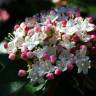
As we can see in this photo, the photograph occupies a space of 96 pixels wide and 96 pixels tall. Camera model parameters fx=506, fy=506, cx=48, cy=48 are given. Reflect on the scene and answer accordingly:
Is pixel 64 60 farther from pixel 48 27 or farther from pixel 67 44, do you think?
pixel 48 27

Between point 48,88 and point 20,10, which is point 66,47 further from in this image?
point 20,10

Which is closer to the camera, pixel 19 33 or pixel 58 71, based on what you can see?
pixel 58 71

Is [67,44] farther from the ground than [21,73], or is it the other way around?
[67,44]

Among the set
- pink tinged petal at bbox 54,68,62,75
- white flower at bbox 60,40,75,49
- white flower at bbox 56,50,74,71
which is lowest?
pink tinged petal at bbox 54,68,62,75

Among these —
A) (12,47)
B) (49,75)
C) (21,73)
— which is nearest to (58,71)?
(49,75)

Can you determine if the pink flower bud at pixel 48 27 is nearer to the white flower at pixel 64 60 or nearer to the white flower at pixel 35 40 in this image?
the white flower at pixel 35 40

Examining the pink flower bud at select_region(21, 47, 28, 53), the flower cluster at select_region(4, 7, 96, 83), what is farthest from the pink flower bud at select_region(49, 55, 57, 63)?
the pink flower bud at select_region(21, 47, 28, 53)

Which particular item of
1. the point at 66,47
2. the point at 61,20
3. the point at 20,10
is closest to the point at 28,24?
the point at 61,20

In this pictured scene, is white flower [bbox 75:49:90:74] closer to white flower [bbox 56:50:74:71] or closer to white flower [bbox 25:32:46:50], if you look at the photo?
white flower [bbox 56:50:74:71]
